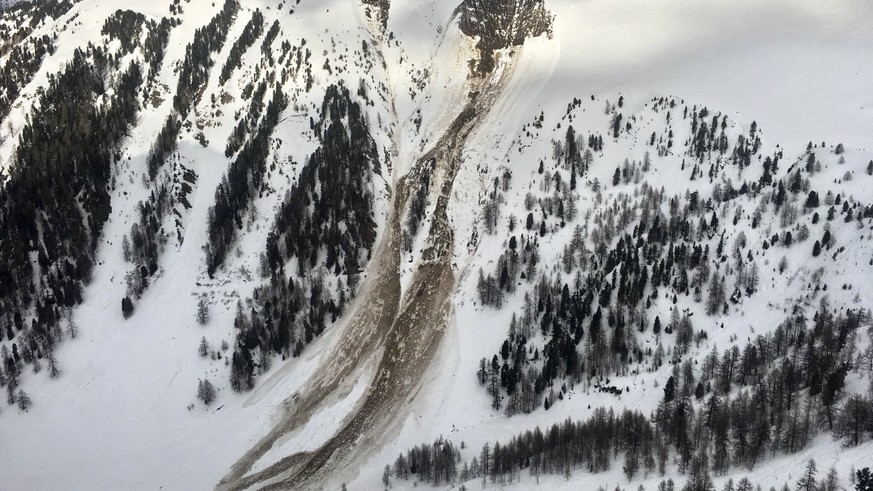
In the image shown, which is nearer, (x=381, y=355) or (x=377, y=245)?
(x=381, y=355)

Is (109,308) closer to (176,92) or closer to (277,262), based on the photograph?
(277,262)

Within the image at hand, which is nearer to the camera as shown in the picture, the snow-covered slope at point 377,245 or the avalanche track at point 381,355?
the avalanche track at point 381,355

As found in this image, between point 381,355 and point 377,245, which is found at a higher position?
point 377,245

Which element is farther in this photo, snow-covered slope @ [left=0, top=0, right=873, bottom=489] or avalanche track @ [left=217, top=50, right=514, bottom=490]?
snow-covered slope @ [left=0, top=0, right=873, bottom=489]

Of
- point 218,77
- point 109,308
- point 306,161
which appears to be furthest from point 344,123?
point 109,308
